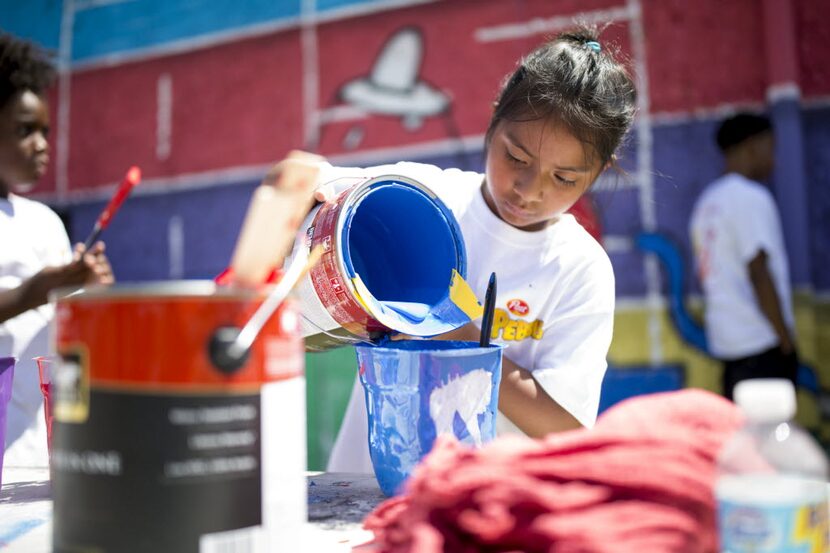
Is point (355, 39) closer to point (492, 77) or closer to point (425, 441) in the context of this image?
point (492, 77)

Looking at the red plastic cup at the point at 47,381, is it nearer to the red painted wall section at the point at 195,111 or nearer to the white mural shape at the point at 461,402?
the white mural shape at the point at 461,402

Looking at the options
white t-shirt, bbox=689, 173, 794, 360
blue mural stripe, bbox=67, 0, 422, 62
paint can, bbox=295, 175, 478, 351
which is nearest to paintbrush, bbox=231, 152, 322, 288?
paint can, bbox=295, 175, 478, 351

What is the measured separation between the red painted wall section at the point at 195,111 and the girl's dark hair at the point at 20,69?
2.24 meters

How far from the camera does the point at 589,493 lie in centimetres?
50

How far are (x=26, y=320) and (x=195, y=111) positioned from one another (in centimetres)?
321

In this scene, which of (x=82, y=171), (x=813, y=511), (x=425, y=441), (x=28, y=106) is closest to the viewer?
(x=813, y=511)

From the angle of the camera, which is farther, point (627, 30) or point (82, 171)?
point (82, 171)

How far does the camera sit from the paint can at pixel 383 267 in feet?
2.69

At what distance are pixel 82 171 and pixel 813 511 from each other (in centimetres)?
519

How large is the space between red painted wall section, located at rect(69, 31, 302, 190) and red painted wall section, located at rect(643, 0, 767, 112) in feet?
6.33

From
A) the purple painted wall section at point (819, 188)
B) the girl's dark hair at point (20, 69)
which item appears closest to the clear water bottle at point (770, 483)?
the girl's dark hair at point (20, 69)

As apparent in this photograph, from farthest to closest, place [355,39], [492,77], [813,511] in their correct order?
1. [355,39]
2. [492,77]
3. [813,511]

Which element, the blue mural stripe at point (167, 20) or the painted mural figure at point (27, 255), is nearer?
the painted mural figure at point (27, 255)

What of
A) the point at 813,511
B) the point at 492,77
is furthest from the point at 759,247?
the point at 813,511
